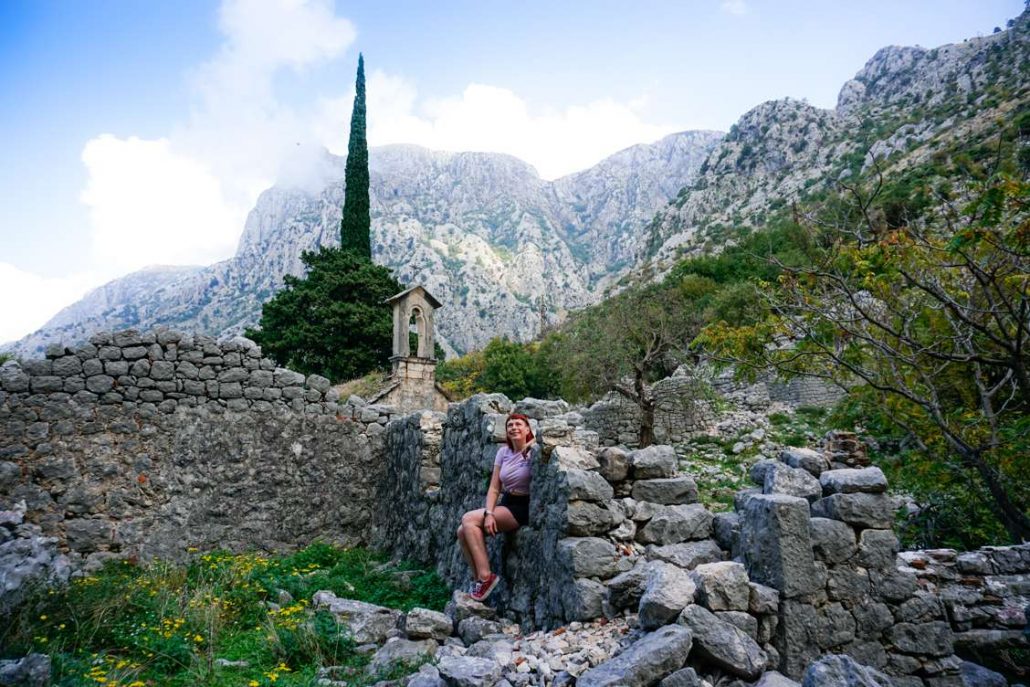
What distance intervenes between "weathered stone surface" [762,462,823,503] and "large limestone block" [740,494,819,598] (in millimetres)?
371

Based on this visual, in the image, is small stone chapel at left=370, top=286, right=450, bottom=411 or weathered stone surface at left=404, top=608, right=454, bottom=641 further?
small stone chapel at left=370, top=286, right=450, bottom=411

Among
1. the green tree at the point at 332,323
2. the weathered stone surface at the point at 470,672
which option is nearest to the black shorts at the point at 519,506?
the weathered stone surface at the point at 470,672

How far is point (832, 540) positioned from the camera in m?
3.93

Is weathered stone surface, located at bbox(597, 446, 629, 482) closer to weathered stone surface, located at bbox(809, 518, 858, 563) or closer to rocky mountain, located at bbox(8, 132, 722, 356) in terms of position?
weathered stone surface, located at bbox(809, 518, 858, 563)

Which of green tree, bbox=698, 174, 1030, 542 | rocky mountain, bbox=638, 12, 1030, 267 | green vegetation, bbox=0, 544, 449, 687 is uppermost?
rocky mountain, bbox=638, 12, 1030, 267

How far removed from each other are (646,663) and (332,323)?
93.3 ft

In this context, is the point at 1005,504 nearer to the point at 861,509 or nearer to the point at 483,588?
the point at 861,509

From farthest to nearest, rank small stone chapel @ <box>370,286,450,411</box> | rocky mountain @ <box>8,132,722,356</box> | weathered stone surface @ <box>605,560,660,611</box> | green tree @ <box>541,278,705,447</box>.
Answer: rocky mountain @ <box>8,132,722,356</box> < small stone chapel @ <box>370,286,450,411</box> < green tree @ <box>541,278,705,447</box> < weathered stone surface @ <box>605,560,660,611</box>

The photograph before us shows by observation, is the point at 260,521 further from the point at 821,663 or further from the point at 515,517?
the point at 821,663

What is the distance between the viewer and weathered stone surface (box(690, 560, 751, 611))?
3354mm

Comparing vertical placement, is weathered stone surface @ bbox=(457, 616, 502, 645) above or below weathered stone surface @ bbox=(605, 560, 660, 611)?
below

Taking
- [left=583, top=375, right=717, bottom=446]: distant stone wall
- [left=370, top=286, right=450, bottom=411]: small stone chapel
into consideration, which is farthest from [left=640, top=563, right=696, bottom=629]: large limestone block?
[left=370, top=286, right=450, bottom=411]: small stone chapel

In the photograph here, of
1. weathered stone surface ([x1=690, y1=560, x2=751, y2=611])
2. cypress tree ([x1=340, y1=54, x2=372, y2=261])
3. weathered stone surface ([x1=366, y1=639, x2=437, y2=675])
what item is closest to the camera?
weathered stone surface ([x1=690, y1=560, x2=751, y2=611])

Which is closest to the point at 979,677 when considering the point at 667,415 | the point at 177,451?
the point at 177,451
